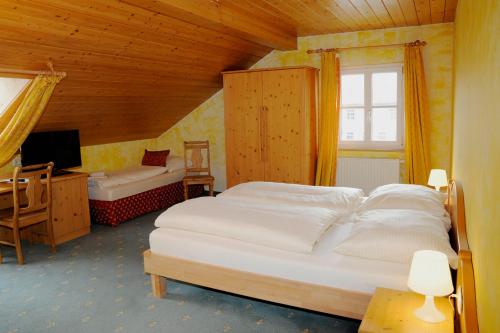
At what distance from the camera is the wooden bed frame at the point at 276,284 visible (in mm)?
2326

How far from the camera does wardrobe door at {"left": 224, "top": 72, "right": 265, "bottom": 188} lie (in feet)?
17.6

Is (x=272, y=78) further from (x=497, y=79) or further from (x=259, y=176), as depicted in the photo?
(x=497, y=79)

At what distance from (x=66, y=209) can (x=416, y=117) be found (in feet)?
13.4

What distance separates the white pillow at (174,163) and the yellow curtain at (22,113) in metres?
2.53

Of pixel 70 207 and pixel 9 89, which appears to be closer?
pixel 9 89

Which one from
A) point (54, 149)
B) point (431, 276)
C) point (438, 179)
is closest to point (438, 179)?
point (438, 179)

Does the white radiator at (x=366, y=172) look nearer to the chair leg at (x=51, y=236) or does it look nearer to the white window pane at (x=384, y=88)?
the white window pane at (x=384, y=88)

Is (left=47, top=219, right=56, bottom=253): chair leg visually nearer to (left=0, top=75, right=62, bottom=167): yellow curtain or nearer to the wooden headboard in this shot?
(left=0, top=75, right=62, bottom=167): yellow curtain

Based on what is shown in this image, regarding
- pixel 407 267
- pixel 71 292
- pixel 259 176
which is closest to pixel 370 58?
pixel 259 176

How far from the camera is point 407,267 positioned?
2244 mm

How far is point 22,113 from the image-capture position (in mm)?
3516

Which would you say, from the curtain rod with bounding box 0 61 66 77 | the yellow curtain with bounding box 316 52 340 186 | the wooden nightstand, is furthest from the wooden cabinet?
the wooden nightstand

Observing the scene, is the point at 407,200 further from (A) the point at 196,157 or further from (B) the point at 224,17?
(A) the point at 196,157

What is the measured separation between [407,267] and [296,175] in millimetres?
3082
